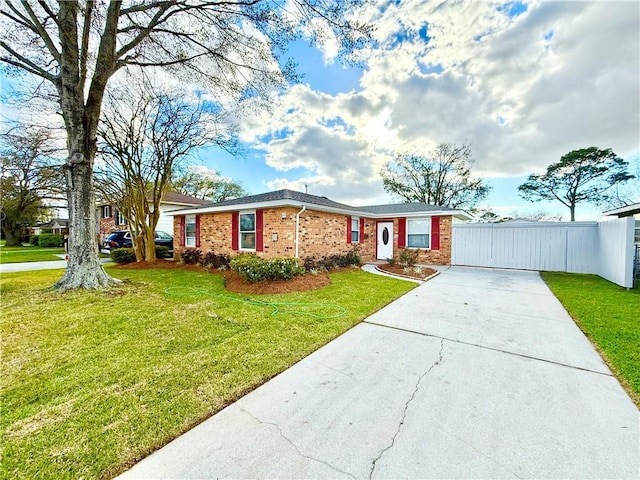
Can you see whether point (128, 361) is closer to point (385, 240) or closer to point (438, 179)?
point (385, 240)

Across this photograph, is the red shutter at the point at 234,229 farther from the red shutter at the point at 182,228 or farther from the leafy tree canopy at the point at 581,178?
the leafy tree canopy at the point at 581,178

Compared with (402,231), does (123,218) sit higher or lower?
higher

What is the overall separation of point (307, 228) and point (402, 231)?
5695 mm

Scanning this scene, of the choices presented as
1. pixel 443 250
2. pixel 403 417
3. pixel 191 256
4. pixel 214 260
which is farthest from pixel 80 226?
pixel 443 250

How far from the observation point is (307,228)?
356 inches

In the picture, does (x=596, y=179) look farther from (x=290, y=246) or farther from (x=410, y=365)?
(x=410, y=365)

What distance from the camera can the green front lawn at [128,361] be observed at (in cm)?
182

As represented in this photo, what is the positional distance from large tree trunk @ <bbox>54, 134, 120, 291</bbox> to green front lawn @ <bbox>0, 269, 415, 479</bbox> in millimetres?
527

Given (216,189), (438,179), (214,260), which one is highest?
(216,189)

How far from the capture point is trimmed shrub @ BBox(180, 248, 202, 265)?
11355mm

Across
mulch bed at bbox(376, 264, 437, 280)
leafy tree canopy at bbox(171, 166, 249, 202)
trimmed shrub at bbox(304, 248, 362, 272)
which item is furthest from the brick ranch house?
leafy tree canopy at bbox(171, 166, 249, 202)

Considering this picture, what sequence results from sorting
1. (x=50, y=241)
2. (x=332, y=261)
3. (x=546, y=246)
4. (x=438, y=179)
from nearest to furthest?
1. (x=332, y=261)
2. (x=546, y=246)
3. (x=438, y=179)
4. (x=50, y=241)

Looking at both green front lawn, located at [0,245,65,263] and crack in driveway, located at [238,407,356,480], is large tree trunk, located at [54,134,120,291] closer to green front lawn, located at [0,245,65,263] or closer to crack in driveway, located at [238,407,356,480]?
crack in driveway, located at [238,407,356,480]

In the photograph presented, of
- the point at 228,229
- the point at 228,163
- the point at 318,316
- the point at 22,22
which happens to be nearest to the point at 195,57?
the point at 22,22
